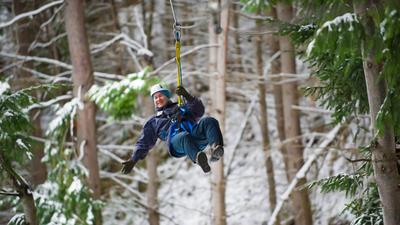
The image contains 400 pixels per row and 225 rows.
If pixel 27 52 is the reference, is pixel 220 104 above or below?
below

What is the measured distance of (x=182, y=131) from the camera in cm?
628

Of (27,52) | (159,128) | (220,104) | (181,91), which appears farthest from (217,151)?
(27,52)

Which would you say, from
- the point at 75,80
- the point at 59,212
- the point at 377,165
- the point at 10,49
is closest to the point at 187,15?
the point at 10,49

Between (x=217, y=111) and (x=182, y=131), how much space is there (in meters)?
3.98

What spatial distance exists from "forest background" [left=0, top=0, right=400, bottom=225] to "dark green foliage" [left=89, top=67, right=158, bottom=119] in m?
0.02

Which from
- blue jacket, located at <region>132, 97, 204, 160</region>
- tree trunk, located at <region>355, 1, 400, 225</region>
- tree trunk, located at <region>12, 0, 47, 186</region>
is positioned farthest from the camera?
tree trunk, located at <region>12, 0, 47, 186</region>

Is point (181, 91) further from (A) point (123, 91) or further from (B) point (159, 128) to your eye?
(A) point (123, 91)

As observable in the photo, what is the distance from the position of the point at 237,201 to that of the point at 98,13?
7.14 meters

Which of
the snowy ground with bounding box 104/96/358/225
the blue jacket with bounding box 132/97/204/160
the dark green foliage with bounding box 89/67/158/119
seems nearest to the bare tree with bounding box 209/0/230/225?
the dark green foliage with bounding box 89/67/158/119

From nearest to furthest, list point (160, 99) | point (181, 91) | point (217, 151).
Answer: point (217, 151) → point (181, 91) → point (160, 99)

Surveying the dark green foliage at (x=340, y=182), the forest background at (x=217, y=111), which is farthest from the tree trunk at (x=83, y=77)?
the dark green foliage at (x=340, y=182)

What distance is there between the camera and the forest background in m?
4.52

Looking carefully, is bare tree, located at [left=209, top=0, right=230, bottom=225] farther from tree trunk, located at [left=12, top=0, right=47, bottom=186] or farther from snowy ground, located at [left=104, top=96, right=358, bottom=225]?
tree trunk, located at [left=12, top=0, right=47, bottom=186]

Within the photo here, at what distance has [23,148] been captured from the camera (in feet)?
23.2
